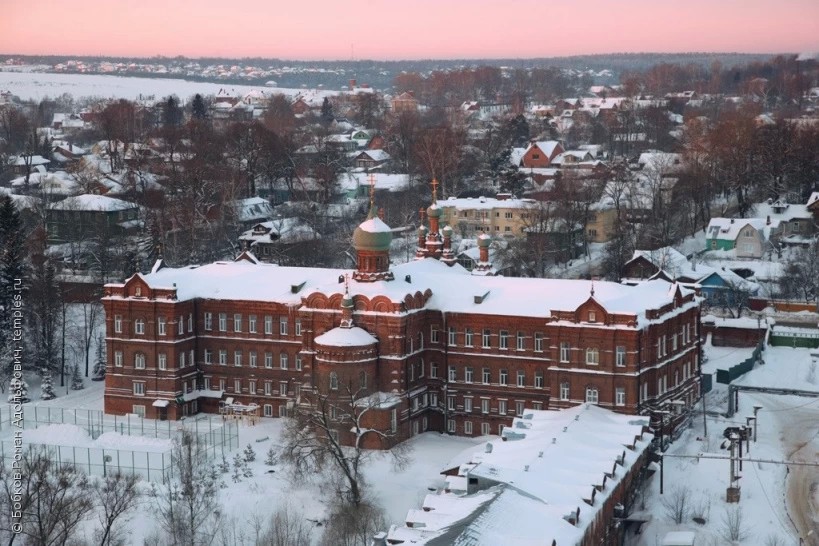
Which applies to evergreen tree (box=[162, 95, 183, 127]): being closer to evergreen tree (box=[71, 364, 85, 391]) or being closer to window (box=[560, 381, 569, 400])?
evergreen tree (box=[71, 364, 85, 391])

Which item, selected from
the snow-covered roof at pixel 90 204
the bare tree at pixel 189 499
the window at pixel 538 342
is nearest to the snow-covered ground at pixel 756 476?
the window at pixel 538 342

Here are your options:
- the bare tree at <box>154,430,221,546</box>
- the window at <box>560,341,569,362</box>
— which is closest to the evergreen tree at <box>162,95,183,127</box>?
the window at <box>560,341,569,362</box>

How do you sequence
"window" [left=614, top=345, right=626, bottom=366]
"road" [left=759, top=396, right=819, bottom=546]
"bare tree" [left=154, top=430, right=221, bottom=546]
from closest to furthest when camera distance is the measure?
"bare tree" [left=154, top=430, right=221, bottom=546] → "road" [left=759, top=396, right=819, bottom=546] → "window" [left=614, top=345, right=626, bottom=366]

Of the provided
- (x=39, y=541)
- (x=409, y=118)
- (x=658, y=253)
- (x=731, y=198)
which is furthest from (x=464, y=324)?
(x=409, y=118)

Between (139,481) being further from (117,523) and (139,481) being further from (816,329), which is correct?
(816,329)

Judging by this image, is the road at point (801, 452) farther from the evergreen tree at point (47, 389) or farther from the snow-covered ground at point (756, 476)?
the evergreen tree at point (47, 389)

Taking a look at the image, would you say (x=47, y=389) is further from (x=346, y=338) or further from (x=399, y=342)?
(x=399, y=342)
